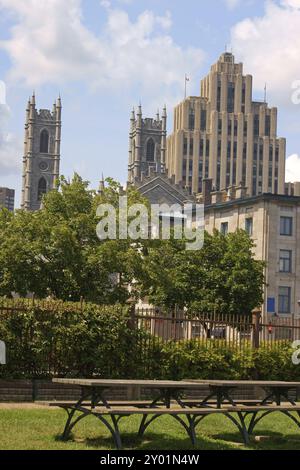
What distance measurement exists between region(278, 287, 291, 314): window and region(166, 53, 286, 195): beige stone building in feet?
375

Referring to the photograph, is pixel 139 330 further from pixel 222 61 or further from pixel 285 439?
pixel 222 61

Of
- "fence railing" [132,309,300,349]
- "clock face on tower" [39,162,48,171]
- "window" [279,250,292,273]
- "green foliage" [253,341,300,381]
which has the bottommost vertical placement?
"green foliage" [253,341,300,381]

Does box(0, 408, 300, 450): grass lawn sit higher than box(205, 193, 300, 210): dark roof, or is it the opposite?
box(205, 193, 300, 210): dark roof

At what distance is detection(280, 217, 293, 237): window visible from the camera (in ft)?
226

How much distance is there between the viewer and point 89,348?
2244 centimetres

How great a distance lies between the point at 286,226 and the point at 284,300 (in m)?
6.36

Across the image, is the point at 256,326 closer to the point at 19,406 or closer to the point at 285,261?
the point at 19,406

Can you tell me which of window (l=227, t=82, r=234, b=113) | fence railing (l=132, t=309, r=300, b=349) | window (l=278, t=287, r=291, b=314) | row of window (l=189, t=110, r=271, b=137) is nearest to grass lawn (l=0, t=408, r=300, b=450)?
fence railing (l=132, t=309, r=300, b=349)

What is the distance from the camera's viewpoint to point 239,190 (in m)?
80.1

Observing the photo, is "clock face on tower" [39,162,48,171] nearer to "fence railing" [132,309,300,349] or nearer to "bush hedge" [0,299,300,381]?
"fence railing" [132,309,300,349]

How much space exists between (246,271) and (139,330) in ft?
116

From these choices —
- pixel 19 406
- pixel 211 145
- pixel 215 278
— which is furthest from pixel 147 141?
pixel 19 406

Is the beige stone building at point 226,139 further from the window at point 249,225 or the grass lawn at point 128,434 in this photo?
the grass lawn at point 128,434

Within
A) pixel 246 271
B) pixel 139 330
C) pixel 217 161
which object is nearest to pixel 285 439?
pixel 139 330
